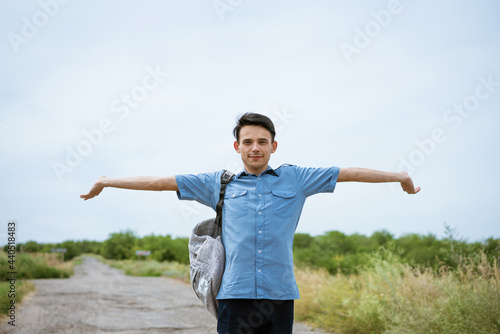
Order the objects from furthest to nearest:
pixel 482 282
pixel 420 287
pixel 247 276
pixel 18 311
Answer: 1. pixel 18 311
2. pixel 420 287
3. pixel 482 282
4. pixel 247 276

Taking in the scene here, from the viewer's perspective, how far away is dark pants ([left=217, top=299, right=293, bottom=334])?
2693mm

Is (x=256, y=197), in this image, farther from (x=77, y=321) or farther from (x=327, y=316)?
(x=77, y=321)

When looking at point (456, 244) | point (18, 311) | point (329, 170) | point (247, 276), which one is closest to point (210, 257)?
point (247, 276)

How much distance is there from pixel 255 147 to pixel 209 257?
0.77 meters

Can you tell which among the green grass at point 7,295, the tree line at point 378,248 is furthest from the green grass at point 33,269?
the tree line at point 378,248

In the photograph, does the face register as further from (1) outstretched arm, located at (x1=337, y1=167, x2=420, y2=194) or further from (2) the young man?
(1) outstretched arm, located at (x1=337, y1=167, x2=420, y2=194)

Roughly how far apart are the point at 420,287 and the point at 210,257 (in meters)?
4.46

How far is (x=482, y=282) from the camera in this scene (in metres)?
5.46

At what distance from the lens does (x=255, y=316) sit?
2.70m

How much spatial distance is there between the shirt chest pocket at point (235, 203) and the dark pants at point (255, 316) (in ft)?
1.75

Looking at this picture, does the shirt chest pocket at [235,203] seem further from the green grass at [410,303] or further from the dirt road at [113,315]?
the dirt road at [113,315]

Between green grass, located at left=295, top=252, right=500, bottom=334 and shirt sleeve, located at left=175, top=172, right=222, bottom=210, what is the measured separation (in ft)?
A: 11.6

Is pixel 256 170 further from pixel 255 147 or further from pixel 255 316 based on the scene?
pixel 255 316

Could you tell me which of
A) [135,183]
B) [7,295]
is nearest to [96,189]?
[135,183]
